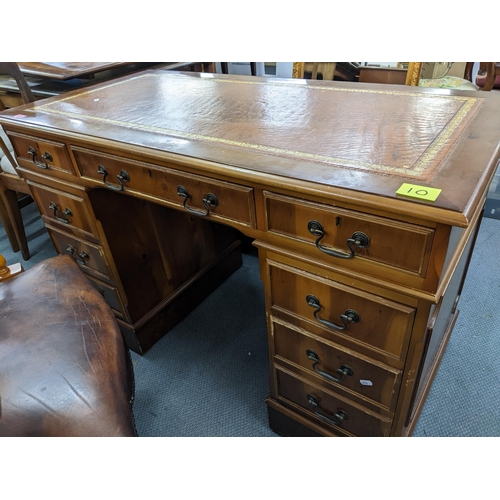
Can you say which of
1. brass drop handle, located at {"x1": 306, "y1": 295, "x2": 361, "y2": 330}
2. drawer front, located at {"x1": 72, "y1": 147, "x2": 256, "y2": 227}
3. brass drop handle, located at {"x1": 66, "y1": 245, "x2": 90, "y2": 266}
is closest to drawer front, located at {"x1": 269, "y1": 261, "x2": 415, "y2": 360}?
brass drop handle, located at {"x1": 306, "y1": 295, "x2": 361, "y2": 330}

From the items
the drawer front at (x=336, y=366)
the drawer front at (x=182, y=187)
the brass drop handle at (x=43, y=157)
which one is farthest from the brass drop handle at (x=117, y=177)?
the drawer front at (x=336, y=366)

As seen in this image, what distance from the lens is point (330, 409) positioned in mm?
1060

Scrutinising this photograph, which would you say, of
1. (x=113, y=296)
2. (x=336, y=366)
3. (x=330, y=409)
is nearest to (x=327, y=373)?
(x=336, y=366)

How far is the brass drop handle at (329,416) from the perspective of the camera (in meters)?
1.03

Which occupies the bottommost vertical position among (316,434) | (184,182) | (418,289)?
(316,434)

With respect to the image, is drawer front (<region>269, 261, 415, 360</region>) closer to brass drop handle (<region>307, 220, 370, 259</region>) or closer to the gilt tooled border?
brass drop handle (<region>307, 220, 370, 259</region>)

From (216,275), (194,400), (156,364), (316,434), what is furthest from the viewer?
(216,275)

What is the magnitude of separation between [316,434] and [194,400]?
0.47 metres

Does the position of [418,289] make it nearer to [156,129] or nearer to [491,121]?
[491,121]

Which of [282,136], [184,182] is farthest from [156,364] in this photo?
[282,136]

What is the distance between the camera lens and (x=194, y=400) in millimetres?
1391

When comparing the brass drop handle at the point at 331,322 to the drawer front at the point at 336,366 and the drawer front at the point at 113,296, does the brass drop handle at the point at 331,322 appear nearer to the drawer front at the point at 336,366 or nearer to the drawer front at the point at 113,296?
the drawer front at the point at 336,366

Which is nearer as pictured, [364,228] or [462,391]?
[364,228]

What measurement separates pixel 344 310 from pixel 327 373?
0.76ft
